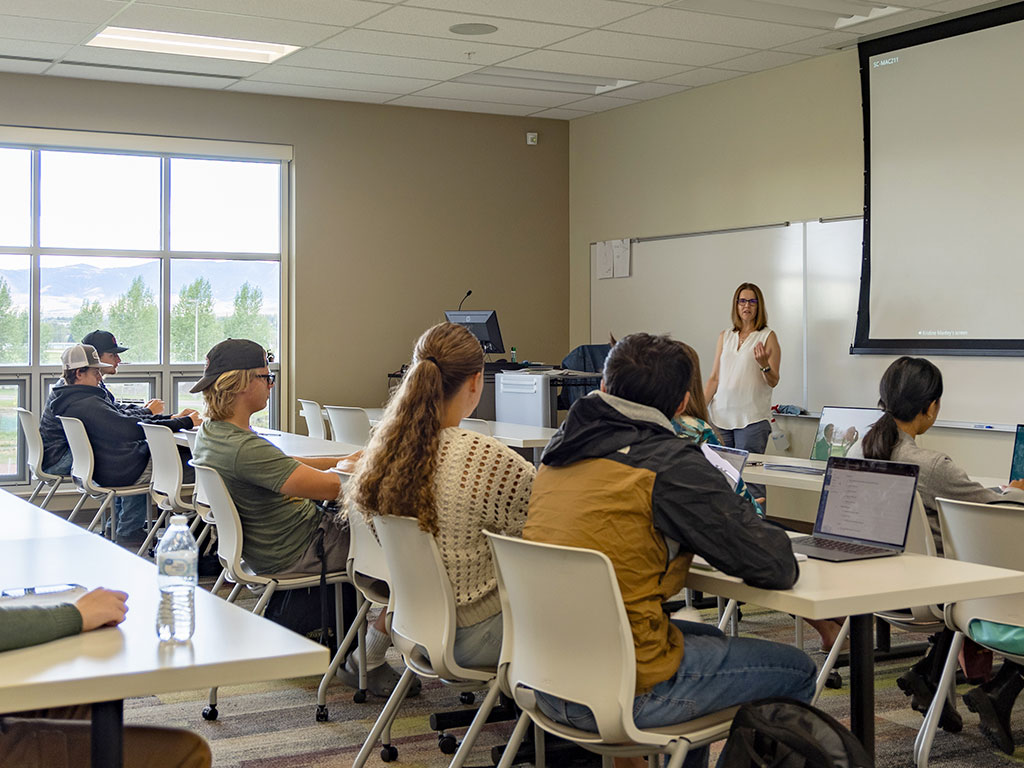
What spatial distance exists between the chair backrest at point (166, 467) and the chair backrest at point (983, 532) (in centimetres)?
338

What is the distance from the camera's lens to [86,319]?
802cm

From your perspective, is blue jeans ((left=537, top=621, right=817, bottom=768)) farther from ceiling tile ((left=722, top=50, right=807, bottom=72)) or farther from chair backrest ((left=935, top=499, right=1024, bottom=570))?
ceiling tile ((left=722, top=50, right=807, bottom=72))

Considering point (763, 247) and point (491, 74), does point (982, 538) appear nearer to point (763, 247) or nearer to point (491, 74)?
point (763, 247)

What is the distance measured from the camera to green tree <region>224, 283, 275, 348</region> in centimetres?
850

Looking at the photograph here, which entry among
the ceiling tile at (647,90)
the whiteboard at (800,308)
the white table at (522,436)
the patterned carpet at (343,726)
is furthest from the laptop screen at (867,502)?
the ceiling tile at (647,90)

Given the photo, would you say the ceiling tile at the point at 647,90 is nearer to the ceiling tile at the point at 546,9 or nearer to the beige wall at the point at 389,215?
the beige wall at the point at 389,215

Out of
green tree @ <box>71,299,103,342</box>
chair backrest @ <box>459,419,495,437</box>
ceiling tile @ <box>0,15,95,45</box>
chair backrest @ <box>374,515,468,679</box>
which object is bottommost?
chair backrest @ <box>374,515,468,679</box>

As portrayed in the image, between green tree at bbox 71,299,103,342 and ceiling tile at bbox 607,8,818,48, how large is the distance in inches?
165

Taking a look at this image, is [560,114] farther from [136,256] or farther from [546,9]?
[136,256]

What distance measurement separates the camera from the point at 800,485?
13.5ft

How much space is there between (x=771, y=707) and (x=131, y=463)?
469 centimetres

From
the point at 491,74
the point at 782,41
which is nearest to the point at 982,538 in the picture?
the point at 782,41

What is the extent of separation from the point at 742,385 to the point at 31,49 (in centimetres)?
484

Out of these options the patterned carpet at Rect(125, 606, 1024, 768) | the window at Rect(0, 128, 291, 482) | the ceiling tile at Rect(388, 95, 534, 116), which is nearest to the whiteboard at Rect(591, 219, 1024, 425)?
the ceiling tile at Rect(388, 95, 534, 116)
